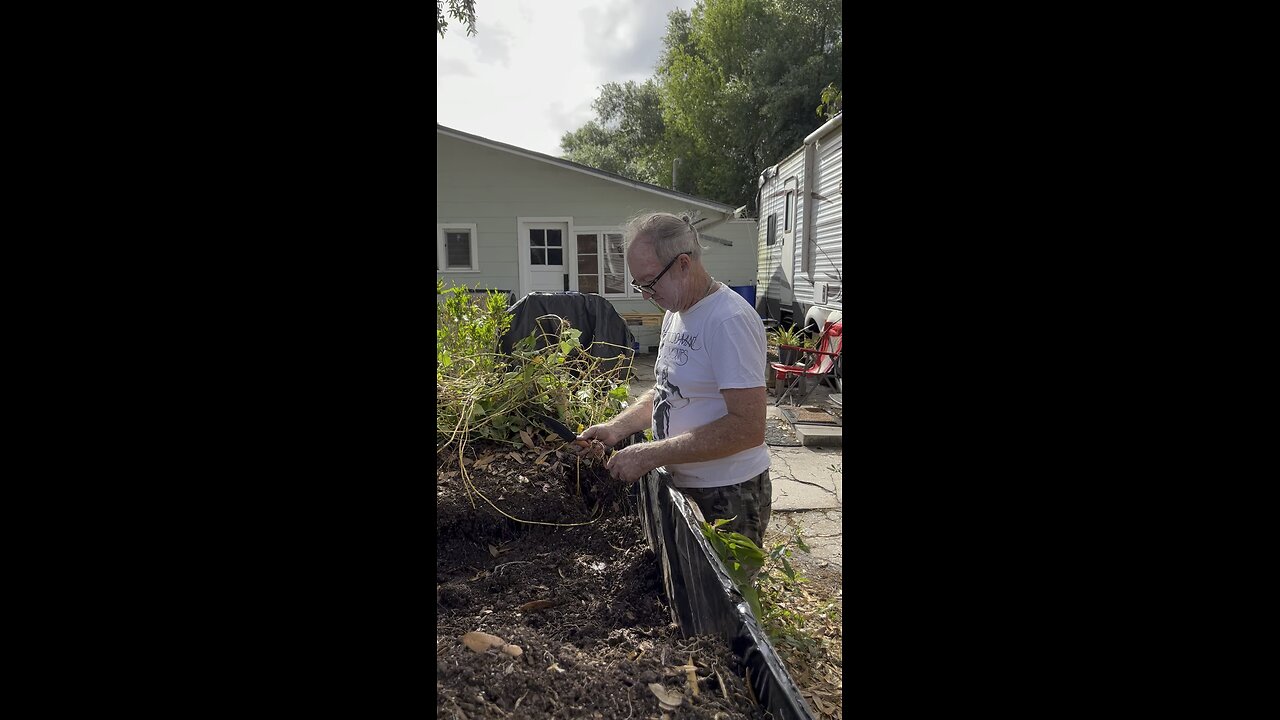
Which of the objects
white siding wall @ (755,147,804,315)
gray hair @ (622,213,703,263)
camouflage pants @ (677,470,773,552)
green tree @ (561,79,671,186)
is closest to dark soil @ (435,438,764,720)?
camouflage pants @ (677,470,773,552)

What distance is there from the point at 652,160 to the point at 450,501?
36.0 m

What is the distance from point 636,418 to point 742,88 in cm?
Answer: 2933

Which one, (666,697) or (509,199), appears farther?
(509,199)

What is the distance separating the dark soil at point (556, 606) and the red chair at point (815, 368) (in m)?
5.48

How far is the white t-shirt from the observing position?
2.24 m

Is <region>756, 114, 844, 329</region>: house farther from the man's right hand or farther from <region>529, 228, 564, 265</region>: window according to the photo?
the man's right hand

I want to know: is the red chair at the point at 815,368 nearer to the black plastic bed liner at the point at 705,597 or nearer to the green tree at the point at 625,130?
the black plastic bed liner at the point at 705,597

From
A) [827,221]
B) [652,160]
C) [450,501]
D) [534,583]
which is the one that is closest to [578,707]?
[534,583]

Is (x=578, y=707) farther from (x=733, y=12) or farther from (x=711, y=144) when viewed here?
(x=733, y=12)

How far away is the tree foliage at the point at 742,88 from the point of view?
28109 millimetres

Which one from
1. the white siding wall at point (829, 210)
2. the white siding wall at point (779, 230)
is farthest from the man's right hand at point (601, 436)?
the white siding wall at point (779, 230)

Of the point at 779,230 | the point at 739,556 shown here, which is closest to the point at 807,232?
the point at 779,230

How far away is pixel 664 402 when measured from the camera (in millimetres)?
2564

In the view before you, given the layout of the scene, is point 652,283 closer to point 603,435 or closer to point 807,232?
point 603,435
